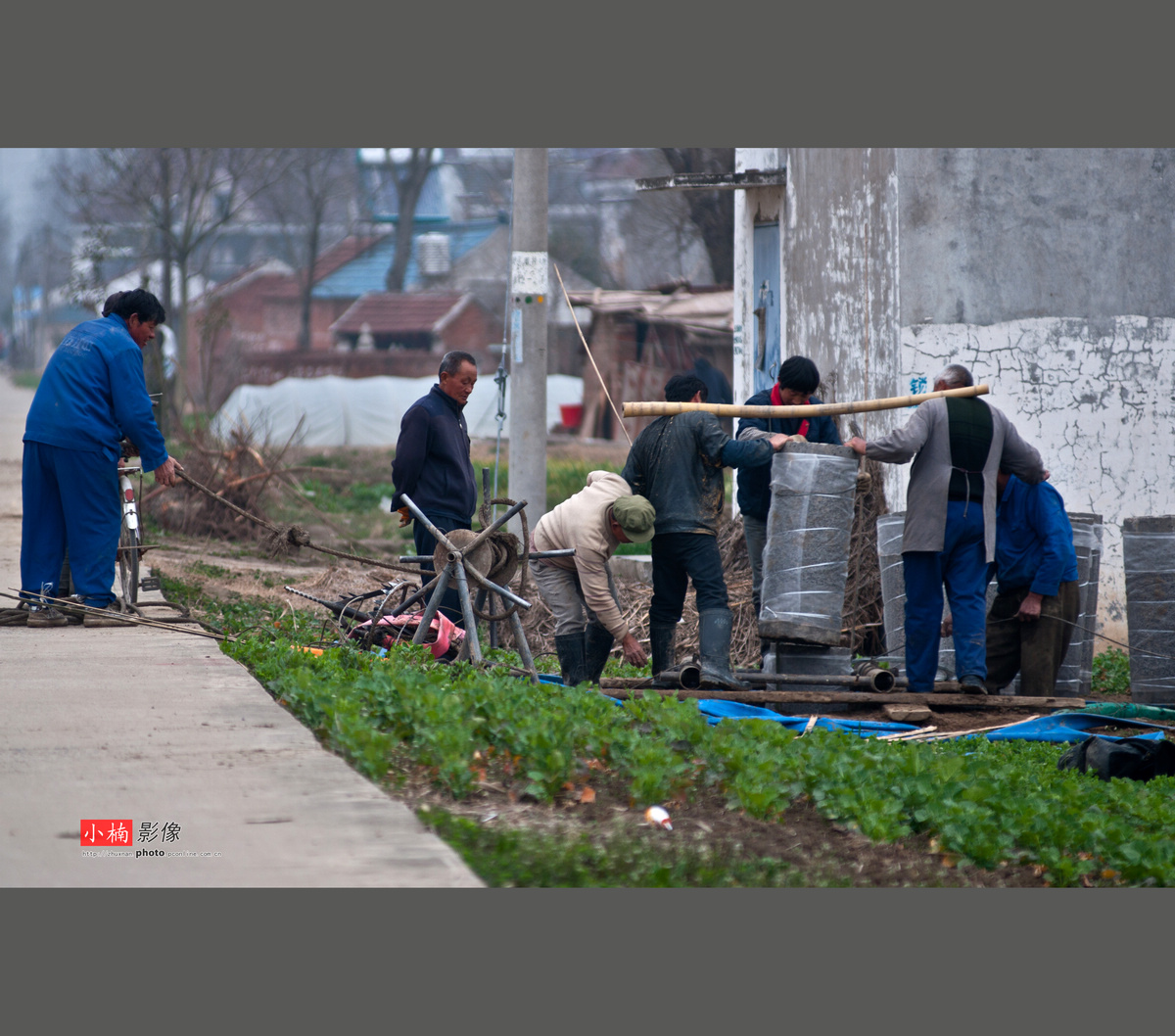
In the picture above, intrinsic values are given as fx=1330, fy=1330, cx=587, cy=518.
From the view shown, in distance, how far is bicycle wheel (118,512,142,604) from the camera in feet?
26.2

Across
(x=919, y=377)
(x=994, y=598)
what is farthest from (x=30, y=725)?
(x=919, y=377)

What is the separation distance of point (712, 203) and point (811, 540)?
19.9m

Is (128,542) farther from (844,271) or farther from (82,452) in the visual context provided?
(844,271)

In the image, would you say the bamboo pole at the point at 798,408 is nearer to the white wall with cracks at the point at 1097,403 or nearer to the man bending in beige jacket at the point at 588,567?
the man bending in beige jacket at the point at 588,567

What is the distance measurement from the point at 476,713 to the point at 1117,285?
732cm

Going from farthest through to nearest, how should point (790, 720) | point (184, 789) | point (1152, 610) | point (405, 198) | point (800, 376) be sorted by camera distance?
point (405, 198)
point (1152, 610)
point (800, 376)
point (790, 720)
point (184, 789)

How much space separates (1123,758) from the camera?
5.89 metres

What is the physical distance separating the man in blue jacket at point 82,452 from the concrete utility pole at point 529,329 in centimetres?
364

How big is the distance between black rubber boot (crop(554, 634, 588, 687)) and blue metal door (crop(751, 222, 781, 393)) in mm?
5946

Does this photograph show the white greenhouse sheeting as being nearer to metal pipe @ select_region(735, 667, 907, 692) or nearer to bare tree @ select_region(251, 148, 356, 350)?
bare tree @ select_region(251, 148, 356, 350)

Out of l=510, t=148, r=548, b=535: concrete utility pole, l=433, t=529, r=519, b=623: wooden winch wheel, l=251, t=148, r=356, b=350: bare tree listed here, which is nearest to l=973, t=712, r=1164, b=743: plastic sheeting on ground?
l=433, t=529, r=519, b=623: wooden winch wheel

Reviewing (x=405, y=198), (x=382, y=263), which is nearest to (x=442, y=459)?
(x=405, y=198)

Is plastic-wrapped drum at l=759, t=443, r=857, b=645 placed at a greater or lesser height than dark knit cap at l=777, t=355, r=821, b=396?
lesser

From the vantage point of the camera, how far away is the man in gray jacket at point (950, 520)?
23.9ft
